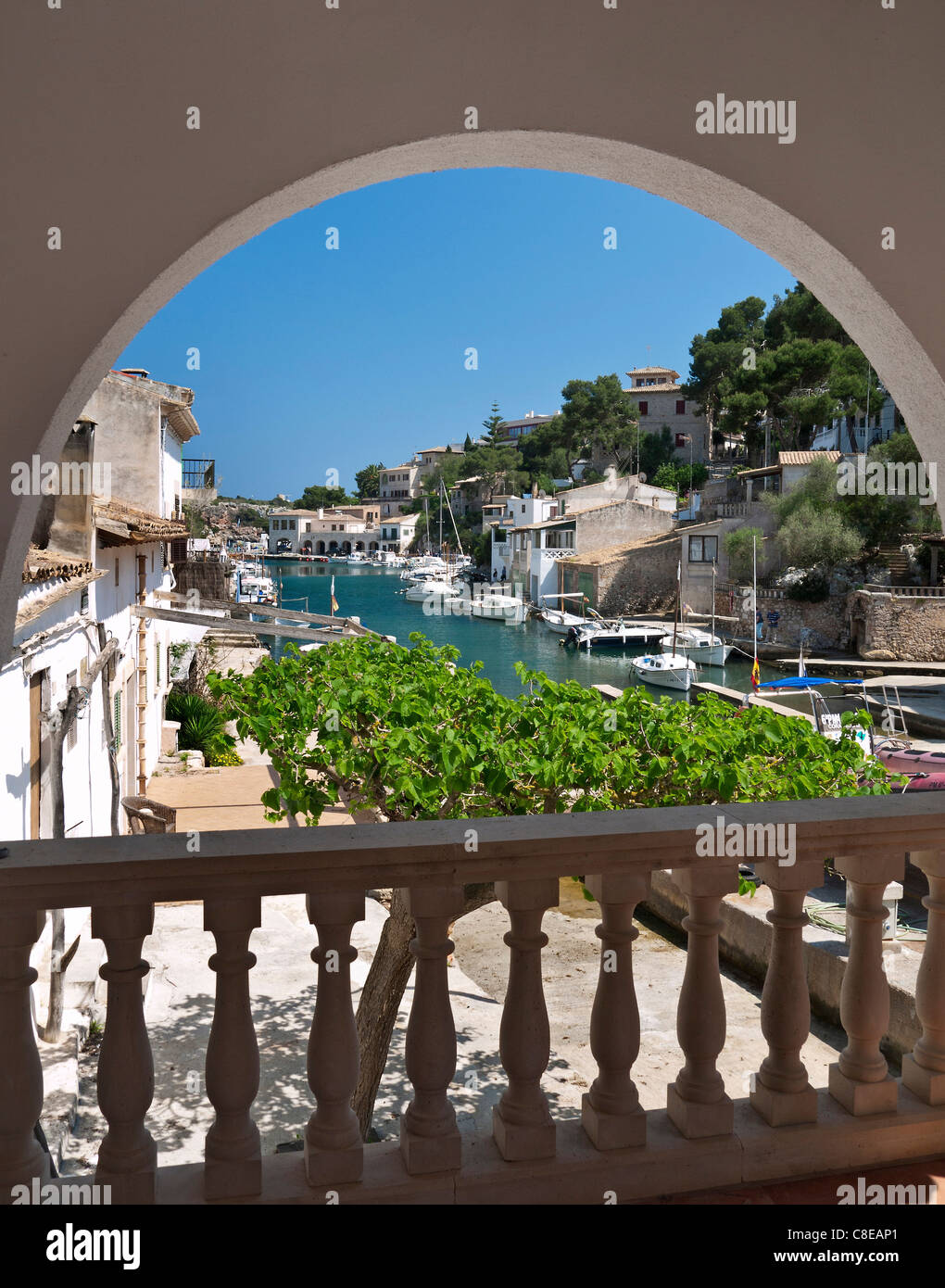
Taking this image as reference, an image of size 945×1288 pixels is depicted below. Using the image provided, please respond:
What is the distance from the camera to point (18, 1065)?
1620 mm

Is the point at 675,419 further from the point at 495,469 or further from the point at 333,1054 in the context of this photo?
the point at 333,1054

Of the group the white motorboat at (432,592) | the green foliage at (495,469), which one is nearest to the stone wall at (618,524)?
the white motorboat at (432,592)

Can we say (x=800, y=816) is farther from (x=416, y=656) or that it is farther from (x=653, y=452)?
(x=653, y=452)

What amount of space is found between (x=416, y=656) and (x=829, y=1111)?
4.18 m

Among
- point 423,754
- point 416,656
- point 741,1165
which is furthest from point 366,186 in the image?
point 416,656

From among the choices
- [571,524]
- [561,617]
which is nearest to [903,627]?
[561,617]

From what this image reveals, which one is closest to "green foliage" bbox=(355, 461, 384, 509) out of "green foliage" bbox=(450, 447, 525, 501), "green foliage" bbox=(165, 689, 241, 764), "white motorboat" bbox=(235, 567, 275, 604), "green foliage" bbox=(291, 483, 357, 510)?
"green foliage" bbox=(291, 483, 357, 510)

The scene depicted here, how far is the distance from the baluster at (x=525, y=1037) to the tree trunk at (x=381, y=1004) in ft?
9.02

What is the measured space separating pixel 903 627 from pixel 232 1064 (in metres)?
36.0

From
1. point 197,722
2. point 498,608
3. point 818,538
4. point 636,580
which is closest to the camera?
point 197,722

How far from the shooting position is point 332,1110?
1.71 m

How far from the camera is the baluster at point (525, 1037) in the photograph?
5.80 feet

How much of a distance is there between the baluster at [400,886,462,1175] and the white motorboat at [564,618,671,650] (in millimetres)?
42353

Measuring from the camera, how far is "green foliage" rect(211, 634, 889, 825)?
4.46m
